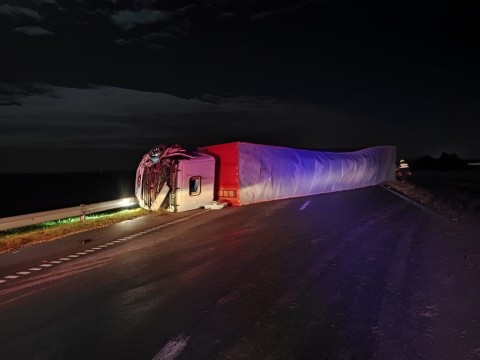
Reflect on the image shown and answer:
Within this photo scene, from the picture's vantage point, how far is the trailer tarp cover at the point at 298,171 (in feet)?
56.8

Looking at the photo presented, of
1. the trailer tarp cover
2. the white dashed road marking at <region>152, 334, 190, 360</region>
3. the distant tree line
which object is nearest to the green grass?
the trailer tarp cover

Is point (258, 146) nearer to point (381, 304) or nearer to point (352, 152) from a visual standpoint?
point (352, 152)

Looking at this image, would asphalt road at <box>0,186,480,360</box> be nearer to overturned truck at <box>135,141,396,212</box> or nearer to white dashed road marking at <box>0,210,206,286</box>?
white dashed road marking at <box>0,210,206,286</box>

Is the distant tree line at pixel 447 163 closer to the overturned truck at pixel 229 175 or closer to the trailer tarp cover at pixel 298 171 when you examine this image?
the trailer tarp cover at pixel 298 171

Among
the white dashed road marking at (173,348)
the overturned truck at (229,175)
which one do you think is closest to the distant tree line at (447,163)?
the overturned truck at (229,175)

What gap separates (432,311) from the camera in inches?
174

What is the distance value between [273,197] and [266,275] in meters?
12.7

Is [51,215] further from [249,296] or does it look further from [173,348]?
[173,348]

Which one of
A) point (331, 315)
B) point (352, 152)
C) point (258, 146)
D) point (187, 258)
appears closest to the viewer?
point (331, 315)

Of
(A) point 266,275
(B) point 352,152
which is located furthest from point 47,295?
(B) point 352,152

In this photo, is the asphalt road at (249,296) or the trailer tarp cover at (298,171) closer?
the asphalt road at (249,296)

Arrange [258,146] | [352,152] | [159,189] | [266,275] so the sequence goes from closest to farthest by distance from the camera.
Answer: [266,275], [159,189], [258,146], [352,152]

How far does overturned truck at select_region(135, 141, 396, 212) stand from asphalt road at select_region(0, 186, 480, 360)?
557 cm

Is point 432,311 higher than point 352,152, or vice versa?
point 352,152
